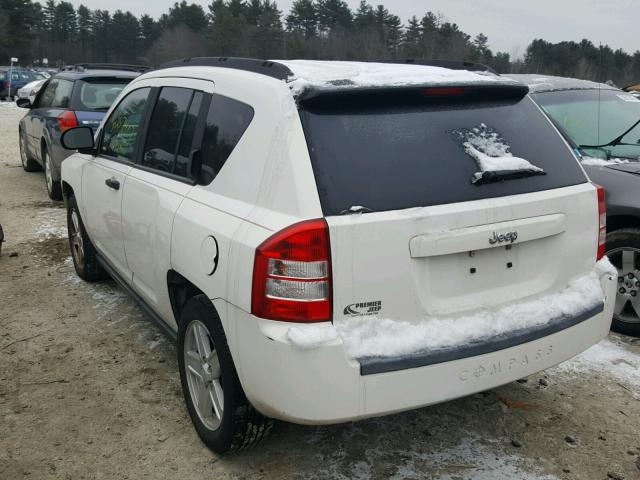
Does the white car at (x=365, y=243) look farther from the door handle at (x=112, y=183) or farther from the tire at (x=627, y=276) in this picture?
the tire at (x=627, y=276)

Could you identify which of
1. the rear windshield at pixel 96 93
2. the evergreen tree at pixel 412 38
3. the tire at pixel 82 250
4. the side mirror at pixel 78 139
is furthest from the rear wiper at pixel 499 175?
the evergreen tree at pixel 412 38

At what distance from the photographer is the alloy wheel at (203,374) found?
9.59 feet

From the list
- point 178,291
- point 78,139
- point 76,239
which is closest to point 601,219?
point 178,291

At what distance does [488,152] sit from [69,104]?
23.4ft

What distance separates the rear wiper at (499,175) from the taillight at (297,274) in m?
0.74

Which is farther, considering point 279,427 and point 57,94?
point 57,94

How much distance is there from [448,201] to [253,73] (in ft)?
3.51

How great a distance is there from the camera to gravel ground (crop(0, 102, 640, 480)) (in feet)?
9.68

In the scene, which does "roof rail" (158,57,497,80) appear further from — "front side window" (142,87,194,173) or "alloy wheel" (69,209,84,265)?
"alloy wheel" (69,209,84,265)

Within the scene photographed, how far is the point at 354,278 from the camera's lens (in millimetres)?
2346

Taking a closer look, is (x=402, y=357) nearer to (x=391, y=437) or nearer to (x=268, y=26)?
(x=391, y=437)

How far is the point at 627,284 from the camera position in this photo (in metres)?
4.32

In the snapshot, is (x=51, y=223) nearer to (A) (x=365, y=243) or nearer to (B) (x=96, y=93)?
(B) (x=96, y=93)

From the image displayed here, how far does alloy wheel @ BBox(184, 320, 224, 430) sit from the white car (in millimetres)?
12
